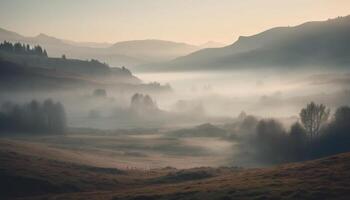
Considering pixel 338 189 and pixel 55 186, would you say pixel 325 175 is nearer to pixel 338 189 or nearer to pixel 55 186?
pixel 338 189

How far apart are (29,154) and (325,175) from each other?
128 metres

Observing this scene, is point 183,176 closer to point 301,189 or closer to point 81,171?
point 81,171

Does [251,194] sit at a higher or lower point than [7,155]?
lower

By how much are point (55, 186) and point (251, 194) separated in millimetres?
66064

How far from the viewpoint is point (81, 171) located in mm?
169250

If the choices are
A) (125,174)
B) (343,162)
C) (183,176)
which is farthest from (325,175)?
(125,174)

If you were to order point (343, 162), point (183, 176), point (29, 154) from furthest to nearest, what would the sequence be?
point (29, 154), point (183, 176), point (343, 162)

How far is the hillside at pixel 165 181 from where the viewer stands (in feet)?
308

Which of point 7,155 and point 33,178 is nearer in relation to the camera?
point 33,178

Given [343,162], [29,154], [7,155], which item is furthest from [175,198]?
[29,154]

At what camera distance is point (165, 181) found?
151m

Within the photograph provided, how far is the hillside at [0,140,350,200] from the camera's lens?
93.8 meters

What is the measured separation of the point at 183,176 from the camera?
155500 mm

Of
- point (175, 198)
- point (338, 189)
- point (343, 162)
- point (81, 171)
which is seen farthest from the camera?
point (81, 171)
